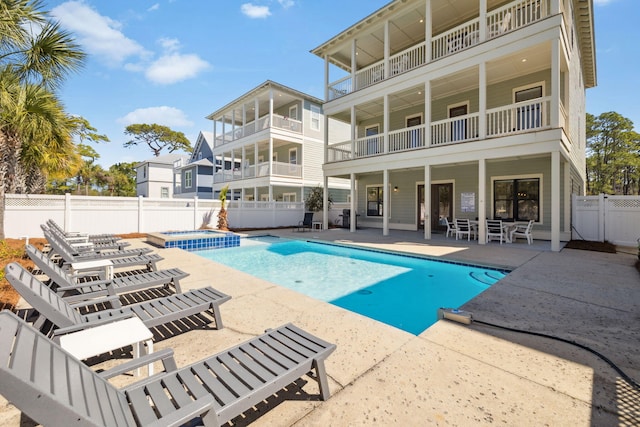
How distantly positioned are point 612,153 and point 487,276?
1456 inches

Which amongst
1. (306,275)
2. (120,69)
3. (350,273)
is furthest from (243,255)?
(120,69)

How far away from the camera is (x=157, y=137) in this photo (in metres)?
42.9

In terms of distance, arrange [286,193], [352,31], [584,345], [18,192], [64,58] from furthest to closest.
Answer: [286,193]
[352,31]
[18,192]
[64,58]
[584,345]

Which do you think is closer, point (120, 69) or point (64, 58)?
point (64, 58)

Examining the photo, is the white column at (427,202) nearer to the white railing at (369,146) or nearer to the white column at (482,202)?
the white column at (482,202)

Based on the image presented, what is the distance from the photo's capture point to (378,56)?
50.1 feet

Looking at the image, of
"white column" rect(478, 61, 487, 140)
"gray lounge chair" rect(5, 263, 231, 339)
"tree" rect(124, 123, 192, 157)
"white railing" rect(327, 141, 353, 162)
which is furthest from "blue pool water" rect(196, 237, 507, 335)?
"tree" rect(124, 123, 192, 157)

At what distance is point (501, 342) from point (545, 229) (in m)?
10.7

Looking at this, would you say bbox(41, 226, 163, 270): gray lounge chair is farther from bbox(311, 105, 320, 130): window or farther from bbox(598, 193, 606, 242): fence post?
bbox(311, 105, 320, 130): window

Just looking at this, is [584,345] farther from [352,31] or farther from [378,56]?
[378,56]

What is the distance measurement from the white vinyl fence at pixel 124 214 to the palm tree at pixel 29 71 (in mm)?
2578

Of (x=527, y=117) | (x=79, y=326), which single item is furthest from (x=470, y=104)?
(x=79, y=326)

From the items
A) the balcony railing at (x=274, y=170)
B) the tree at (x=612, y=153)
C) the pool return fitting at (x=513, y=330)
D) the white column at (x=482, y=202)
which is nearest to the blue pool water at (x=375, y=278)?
the pool return fitting at (x=513, y=330)

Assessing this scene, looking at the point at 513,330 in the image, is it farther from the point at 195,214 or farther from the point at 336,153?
the point at 195,214
